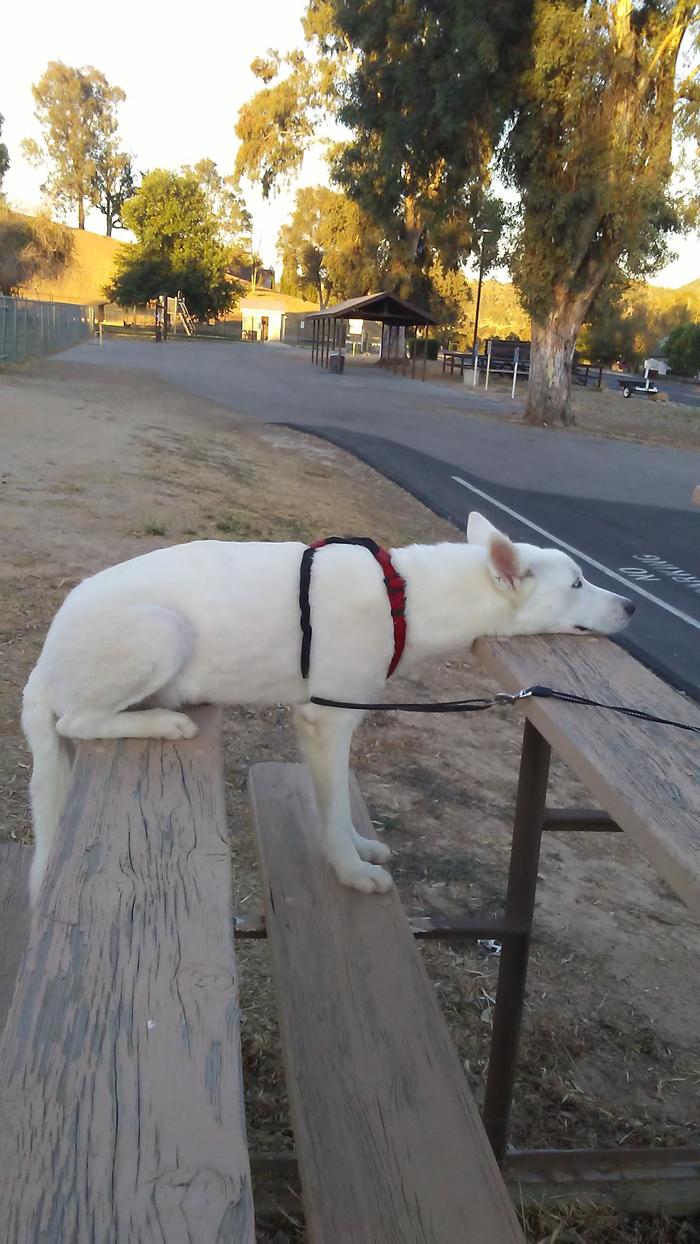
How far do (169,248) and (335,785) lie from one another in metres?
76.4

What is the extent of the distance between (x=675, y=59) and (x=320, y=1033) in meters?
25.5

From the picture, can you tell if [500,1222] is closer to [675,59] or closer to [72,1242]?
[72,1242]

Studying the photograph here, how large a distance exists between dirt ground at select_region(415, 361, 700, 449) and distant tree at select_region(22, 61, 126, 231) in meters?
64.5

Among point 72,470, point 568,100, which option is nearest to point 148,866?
point 72,470

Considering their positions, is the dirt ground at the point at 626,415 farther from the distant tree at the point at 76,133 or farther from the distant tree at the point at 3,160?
the distant tree at the point at 76,133

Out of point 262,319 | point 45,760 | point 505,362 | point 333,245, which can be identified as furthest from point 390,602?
point 262,319

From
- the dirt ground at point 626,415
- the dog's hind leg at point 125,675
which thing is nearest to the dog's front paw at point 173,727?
the dog's hind leg at point 125,675

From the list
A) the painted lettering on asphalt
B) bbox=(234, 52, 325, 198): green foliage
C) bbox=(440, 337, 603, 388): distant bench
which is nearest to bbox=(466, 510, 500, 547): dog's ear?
the painted lettering on asphalt

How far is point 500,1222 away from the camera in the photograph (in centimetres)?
189

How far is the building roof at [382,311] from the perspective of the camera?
4144cm

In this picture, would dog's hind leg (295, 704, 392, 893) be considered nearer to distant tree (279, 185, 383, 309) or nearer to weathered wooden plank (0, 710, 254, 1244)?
weathered wooden plank (0, 710, 254, 1244)

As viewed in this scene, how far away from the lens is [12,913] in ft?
9.82

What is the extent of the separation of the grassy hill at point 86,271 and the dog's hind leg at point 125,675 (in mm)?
91264

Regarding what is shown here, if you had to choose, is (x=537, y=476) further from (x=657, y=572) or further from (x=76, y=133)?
(x=76, y=133)
